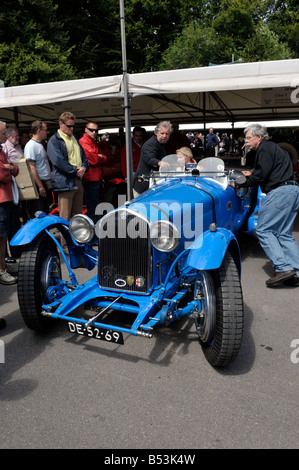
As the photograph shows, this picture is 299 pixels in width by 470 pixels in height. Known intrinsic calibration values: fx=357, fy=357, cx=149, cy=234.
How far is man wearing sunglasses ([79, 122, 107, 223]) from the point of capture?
580cm

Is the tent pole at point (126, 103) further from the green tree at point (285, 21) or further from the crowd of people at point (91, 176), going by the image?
the green tree at point (285, 21)

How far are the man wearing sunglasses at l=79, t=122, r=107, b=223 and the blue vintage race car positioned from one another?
2.55 m

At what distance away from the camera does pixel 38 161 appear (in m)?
5.10

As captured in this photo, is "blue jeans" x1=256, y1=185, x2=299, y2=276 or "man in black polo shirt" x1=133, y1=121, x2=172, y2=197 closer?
"blue jeans" x1=256, y1=185, x2=299, y2=276

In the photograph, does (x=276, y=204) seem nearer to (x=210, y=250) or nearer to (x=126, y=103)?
(x=210, y=250)

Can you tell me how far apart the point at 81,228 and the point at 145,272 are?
2.55 ft

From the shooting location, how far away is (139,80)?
5012 millimetres

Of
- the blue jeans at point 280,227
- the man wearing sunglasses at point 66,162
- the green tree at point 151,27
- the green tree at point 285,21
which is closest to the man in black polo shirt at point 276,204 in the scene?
the blue jeans at point 280,227

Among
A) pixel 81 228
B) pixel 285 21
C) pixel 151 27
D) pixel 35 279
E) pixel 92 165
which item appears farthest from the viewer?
pixel 285 21

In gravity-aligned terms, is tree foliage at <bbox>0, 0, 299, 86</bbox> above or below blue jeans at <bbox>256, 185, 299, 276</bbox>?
above

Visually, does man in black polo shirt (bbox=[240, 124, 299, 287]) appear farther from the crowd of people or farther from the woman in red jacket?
the woman in red jacket

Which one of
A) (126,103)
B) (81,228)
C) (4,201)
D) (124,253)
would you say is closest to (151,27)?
(126,103)

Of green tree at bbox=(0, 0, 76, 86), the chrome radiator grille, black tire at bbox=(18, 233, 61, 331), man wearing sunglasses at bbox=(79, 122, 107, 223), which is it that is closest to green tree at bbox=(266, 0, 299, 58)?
green tree at bbox=(0, 0, 76, 86)
